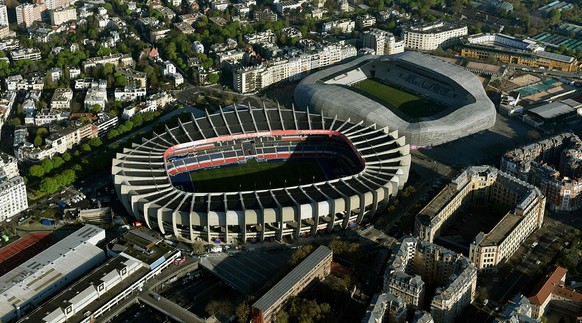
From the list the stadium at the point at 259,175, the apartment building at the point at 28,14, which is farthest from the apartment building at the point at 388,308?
the apartment building at the point at 28,14

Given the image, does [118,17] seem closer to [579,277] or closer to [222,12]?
[222,12]

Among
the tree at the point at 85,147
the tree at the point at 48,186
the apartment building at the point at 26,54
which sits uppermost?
the apartment building at the point at 26,54

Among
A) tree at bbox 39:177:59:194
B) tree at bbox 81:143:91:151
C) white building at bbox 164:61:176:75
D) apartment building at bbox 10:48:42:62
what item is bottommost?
tree at bbox 39:177:59:194

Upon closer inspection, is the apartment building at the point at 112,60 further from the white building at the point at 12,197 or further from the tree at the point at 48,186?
the white building at the point at 12,197

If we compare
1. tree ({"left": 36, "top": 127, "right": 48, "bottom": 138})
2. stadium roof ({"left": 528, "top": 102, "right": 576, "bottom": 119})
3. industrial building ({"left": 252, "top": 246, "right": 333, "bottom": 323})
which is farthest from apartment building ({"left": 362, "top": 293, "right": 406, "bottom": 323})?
tree ({"left": 36, "top": 127, "right": 48, "bottom": 138})

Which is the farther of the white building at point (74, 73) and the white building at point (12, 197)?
the white building at point (74, 73)

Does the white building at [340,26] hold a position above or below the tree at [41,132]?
above

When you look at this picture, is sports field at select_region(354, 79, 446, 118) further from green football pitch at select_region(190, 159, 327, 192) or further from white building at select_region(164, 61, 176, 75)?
white building at select_region(164, 61, 176, 75)
